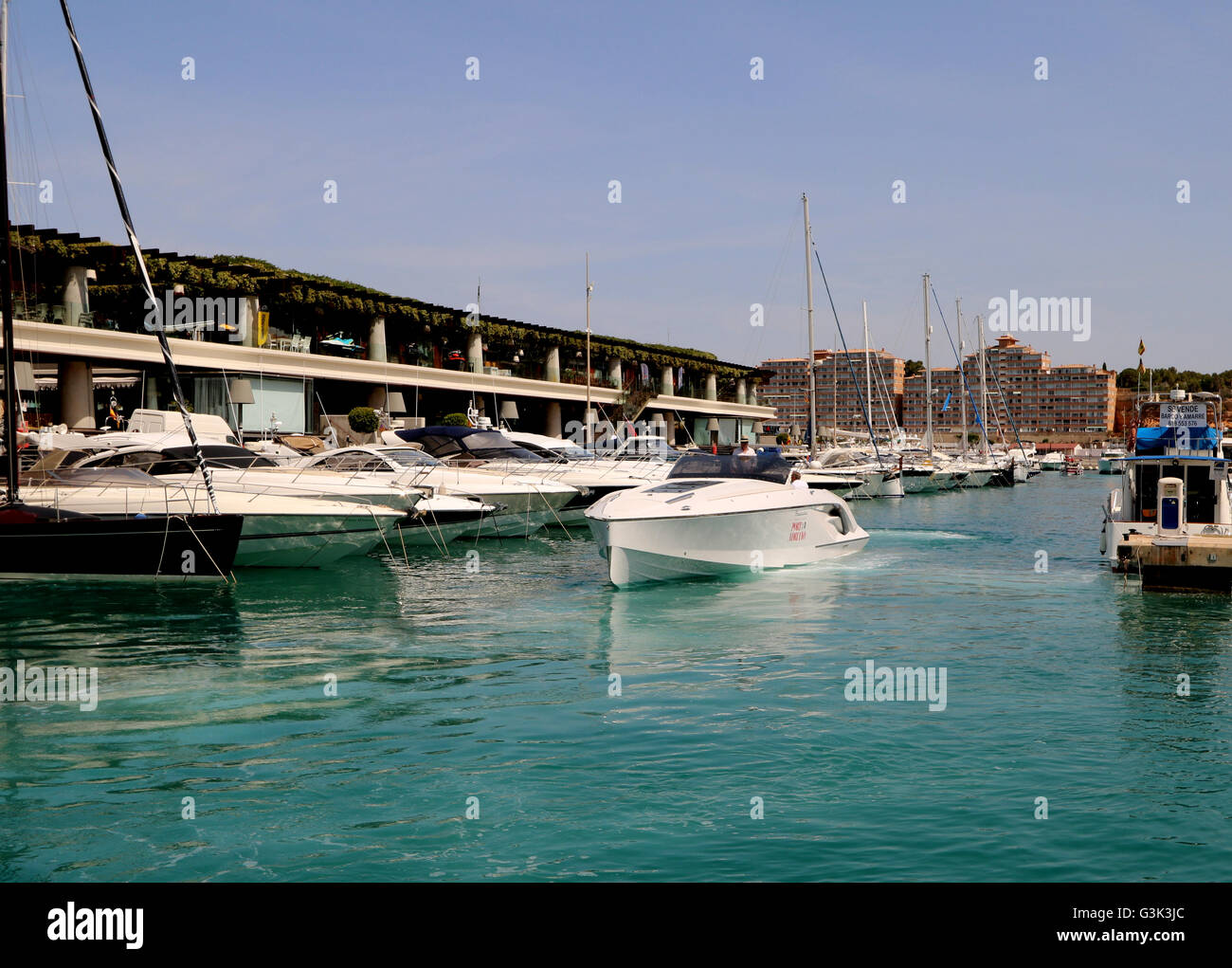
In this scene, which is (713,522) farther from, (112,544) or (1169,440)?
(112,544)

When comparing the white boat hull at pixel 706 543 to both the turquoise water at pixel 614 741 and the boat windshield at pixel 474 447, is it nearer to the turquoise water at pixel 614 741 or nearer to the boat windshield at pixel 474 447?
the turquoise water at pixel 614 741

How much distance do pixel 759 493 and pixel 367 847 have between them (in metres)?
13.1

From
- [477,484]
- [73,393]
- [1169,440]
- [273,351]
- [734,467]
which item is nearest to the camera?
[734,467]

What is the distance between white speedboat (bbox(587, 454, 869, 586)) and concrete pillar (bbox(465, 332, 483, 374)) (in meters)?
48.4

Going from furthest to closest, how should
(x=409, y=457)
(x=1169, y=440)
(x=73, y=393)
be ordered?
(x=73, y=393) → (x=409, y=457) → (x=1169, y=440)

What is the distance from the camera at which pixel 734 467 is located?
20062 mm

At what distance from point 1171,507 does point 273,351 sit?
137 feet

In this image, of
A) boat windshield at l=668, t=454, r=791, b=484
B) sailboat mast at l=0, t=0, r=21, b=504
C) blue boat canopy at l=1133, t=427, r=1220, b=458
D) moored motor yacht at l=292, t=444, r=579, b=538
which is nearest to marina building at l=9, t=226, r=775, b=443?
sailboat mast at l=0, t=0, r=21, b=504

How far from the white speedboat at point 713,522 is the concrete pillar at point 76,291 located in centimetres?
3127

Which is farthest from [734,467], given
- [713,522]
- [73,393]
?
[73,393]

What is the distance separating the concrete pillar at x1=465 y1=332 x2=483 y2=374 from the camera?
221ft

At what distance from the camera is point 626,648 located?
1366cm
